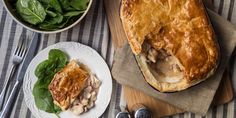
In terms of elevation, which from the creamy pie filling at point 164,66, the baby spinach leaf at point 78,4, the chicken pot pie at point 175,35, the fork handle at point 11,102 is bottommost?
the fork handle at point 11,102

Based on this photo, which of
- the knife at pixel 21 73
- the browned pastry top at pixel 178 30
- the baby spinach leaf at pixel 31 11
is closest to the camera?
the browned pastry top at pixel 178 30

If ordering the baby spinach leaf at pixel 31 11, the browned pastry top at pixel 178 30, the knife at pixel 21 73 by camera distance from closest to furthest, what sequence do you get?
the browned pastry top at pixel 178 30 < the baby spinach leaf at pixel 31 11 < the knife at pixel 21 73

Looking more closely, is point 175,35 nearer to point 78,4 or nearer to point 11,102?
point 78,4

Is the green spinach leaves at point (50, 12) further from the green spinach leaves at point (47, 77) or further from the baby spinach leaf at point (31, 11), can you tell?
the green spinach leaves at point (47, 77)

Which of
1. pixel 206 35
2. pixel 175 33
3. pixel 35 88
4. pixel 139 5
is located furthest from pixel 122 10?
pixel 35 88

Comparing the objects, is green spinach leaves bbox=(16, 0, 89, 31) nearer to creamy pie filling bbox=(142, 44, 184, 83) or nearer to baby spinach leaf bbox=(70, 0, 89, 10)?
baby spinach leaf bbox=(70, 0, 89, 10)

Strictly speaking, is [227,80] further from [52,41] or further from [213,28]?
[52,41]

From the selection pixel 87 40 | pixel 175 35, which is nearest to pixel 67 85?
pixel 87 40

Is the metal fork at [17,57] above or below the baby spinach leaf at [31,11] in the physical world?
below

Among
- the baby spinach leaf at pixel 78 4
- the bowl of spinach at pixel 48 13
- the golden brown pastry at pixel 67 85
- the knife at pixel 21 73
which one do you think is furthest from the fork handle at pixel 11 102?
the baby spinach leaf at pixel 78 4
